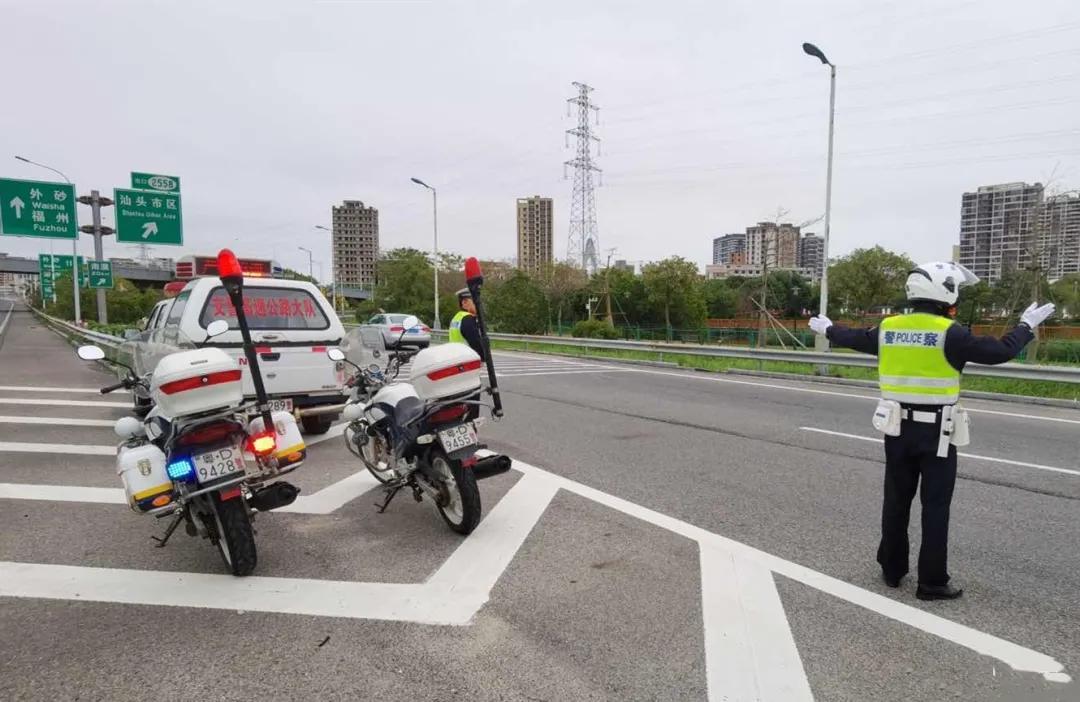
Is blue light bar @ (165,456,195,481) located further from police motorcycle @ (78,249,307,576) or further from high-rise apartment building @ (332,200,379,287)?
high-rise apartment building @ (332,200,379,287)

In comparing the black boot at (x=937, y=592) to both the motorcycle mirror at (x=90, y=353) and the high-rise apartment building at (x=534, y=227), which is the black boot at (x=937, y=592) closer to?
the motorcycle mirror at (x=90, y=353)

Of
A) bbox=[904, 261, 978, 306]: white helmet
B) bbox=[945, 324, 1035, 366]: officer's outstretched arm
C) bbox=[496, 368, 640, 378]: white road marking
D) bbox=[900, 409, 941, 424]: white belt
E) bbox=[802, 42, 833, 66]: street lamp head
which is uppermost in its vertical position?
bbox=[802, 42, 833, 66]: street lamp head

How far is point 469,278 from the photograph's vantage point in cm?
489

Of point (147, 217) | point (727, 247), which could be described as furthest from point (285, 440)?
point (727, 247)

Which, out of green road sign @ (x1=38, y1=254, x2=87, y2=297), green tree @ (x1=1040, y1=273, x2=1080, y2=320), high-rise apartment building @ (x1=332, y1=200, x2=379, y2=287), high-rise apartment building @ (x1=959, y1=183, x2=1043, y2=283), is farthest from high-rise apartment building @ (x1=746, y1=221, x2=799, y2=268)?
high-rise apartment building @ (x1=332, y1=200, x2=379, y2=287)

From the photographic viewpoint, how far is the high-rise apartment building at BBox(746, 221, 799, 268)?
3381 cm

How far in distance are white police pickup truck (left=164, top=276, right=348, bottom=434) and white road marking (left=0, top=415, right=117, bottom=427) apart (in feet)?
7.13

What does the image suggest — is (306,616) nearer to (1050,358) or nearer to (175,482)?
(175,482)

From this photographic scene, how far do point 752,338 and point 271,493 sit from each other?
2776 centimetres

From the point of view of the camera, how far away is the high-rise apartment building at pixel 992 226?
22672 mm

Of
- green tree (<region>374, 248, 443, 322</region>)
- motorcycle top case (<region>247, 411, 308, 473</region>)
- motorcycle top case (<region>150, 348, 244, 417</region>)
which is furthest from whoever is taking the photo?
green tree (<region>374, 248, 443, 322</region>)

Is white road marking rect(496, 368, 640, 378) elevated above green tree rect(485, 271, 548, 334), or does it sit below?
below

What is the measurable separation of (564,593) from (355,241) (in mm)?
100163

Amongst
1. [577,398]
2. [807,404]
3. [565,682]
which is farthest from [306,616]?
[807,404]
